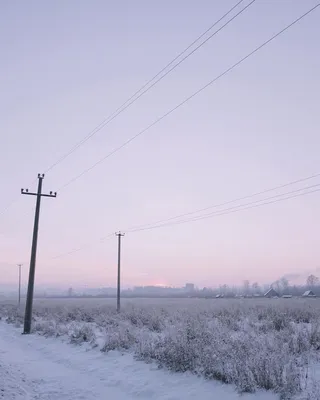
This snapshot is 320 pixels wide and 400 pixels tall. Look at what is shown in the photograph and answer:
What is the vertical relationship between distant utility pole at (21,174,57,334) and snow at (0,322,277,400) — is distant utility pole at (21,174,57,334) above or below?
above

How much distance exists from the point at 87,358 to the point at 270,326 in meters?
7.25

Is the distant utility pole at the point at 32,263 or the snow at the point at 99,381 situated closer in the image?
the snow at the point at 99,381

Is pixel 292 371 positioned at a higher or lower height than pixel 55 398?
higher

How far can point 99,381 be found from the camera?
9.38 meters

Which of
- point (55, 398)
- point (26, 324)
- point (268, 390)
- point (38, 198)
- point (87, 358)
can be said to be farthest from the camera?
point (38, 198)

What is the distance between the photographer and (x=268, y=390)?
6988mm

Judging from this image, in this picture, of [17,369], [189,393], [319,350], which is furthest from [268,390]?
[17,369]

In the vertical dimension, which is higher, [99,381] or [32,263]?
[32,263]

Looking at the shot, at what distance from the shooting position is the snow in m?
7.61

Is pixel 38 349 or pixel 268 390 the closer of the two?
pixel 268 390

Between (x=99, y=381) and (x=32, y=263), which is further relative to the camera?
(x=32, y=263)

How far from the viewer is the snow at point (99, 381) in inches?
299

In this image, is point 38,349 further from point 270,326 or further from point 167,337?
point 270,326

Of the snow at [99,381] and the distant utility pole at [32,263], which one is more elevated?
the distant utility pole at [32,263]
